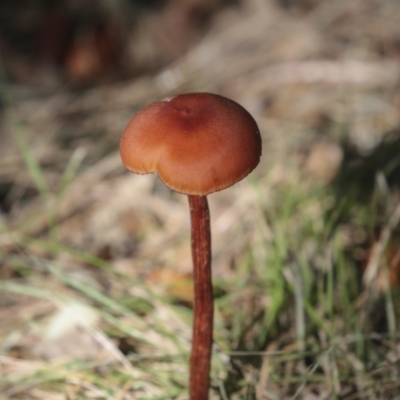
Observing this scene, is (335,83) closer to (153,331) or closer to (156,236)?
(156,236)

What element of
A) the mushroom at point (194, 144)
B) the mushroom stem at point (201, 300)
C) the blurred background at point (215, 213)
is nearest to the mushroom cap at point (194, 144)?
the mushroom at point (194, 144)

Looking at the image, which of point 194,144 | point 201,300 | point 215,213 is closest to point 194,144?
point 194,144

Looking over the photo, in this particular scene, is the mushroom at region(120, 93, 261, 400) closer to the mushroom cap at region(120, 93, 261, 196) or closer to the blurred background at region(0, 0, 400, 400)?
the mushroom cap at region(120, 93, 261, 196)

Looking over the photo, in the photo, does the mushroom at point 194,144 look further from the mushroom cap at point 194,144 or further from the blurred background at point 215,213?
the blurred background at point 215,213

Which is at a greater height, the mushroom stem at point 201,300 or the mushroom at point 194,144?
the mushroom at point 194,144

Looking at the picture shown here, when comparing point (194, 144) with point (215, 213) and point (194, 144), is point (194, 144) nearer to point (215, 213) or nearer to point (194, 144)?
point (194, 144)

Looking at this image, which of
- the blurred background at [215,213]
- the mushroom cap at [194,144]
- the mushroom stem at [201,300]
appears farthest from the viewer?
the blurred background at [215,213]
